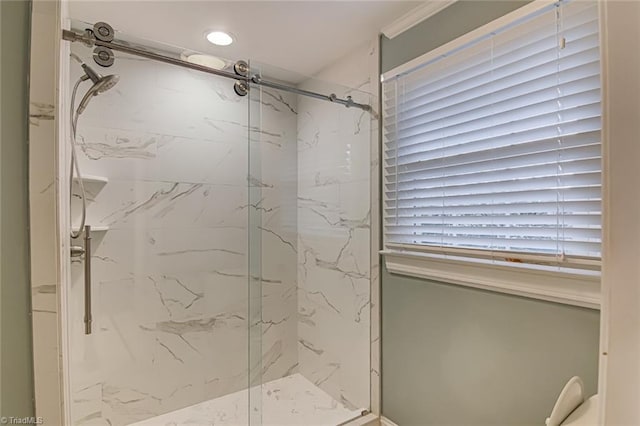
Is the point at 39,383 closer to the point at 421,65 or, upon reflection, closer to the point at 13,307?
the point at 13,307

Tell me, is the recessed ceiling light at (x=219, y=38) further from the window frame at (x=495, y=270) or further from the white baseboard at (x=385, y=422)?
the white baseboard at (x=385, y=422)

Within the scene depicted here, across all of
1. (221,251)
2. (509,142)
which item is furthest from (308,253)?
(509,142)

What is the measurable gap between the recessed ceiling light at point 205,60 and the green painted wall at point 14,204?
1.07m

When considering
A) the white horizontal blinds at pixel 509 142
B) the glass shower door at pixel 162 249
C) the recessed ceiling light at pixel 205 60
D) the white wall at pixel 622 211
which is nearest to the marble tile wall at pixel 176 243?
the glass shower door at pixel 162 249

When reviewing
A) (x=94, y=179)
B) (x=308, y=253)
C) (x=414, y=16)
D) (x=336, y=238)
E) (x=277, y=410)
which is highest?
(x=414, y=16)

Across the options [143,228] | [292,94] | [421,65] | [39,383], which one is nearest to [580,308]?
[421,65]

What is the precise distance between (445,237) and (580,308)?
0.53m

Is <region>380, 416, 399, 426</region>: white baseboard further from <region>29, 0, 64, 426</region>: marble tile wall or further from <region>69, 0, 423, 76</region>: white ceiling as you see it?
<region>69, 0, 423, 76</region>: white ceiling

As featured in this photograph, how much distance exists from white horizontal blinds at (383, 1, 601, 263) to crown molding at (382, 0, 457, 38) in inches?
9.1

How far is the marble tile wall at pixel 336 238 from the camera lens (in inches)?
76.3

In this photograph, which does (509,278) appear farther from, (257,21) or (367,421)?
(257,21)

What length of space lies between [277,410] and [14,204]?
1750 millimetres

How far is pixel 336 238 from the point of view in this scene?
206cm

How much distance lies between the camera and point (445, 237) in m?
1.48
